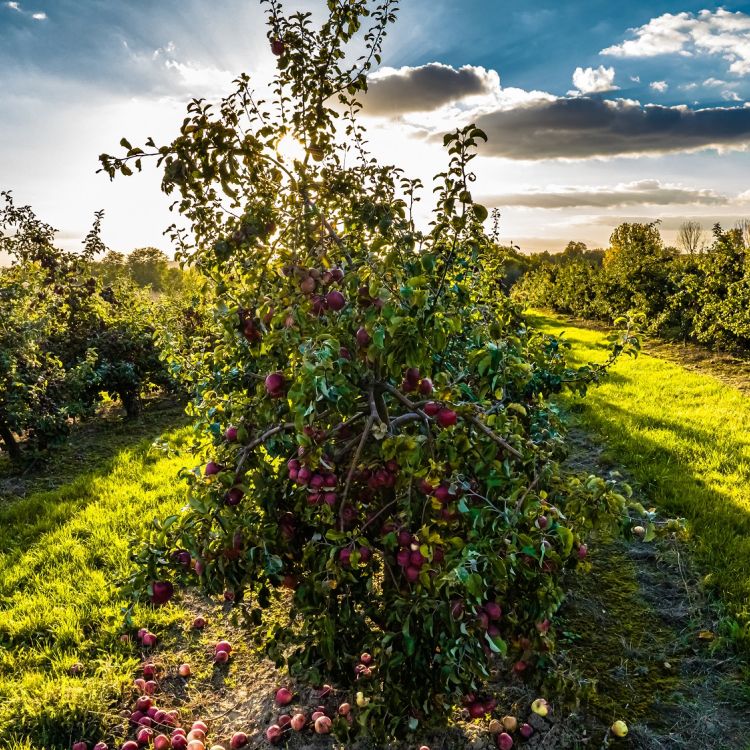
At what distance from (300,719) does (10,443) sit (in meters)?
6.37

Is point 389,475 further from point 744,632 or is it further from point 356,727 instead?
point 744,632

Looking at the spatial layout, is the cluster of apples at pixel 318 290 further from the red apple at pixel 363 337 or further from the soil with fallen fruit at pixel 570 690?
the soil with fallen fruit at pixel 570 690

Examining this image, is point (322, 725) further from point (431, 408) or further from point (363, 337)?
point (363, 337)

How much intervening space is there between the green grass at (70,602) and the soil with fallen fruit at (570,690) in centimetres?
23

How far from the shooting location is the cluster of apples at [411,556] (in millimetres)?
2023

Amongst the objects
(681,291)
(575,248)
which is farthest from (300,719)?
(575,248)

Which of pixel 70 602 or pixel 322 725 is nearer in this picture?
pixel 322 725

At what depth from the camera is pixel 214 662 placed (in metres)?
3.29

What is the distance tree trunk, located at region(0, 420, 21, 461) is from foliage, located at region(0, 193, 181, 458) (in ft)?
0.04

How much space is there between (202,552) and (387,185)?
2.09m

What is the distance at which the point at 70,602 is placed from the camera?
151 inches

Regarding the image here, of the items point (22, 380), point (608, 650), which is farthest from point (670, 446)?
point (22, 380)

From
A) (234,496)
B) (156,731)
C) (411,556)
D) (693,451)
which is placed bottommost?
(156,731)

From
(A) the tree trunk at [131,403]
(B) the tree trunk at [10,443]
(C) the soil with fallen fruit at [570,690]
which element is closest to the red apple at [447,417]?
(C) the soil with fallen fruit at [570,690]
